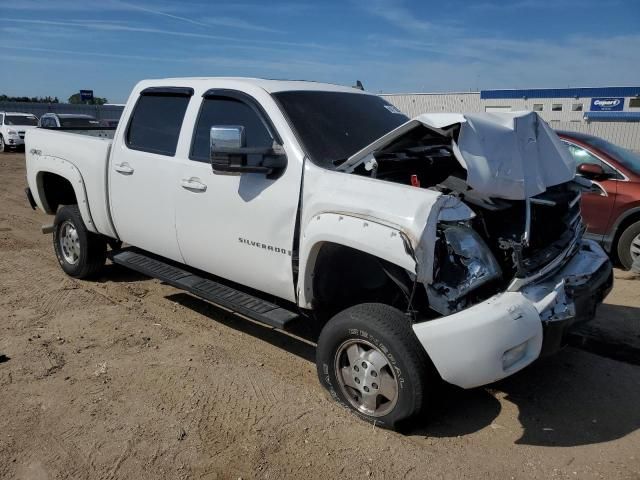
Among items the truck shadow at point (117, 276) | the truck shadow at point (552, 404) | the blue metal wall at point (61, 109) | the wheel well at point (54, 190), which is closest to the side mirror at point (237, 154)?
the truck shadow at point (552, 404)

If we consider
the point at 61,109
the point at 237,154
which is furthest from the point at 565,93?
the point at 237,154

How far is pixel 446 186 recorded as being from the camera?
11.8 ft

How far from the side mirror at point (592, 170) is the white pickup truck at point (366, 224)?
2975 millimetres

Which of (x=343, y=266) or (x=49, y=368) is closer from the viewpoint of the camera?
(x=343, y=266)

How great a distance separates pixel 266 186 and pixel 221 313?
1.94 m

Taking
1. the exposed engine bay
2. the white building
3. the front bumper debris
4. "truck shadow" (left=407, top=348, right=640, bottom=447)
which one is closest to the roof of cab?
the exposed engine bay

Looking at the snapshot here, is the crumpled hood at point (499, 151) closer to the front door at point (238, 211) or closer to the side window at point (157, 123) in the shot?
the front door at point (238, 211)

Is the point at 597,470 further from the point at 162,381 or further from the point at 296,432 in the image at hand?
the point at 162,381

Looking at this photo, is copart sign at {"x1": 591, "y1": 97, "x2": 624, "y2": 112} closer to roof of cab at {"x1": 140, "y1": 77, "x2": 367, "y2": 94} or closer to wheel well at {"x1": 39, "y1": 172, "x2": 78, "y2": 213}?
roof of cab at {"x1": 140, "y1": 77, "x2": 367, "y2": 94}

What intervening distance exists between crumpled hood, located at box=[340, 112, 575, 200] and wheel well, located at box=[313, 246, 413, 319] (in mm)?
596

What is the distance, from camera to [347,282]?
4.05 metres

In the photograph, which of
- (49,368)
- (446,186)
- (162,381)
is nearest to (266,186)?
(446,186)

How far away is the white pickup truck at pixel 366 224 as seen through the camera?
3.17 m

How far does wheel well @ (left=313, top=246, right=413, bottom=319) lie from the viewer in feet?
12.5
